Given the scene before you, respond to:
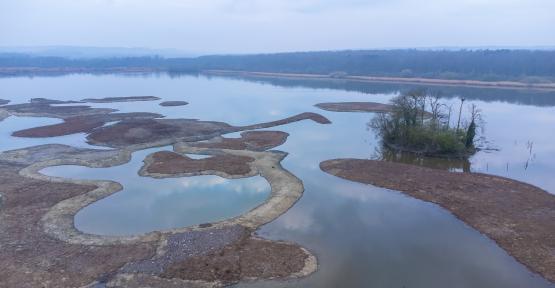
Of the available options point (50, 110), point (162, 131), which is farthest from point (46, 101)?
point (162, 131)

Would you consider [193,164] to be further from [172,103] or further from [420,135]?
[172,103]

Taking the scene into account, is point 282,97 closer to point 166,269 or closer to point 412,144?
point 412,144

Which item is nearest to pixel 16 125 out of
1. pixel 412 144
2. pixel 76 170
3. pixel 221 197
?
pixel 76 170

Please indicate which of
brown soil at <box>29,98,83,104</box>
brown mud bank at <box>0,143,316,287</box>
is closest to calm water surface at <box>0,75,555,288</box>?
brown mud bank at <box>0,143,316,287</box>

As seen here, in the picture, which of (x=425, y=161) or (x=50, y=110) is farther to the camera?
→ (x=50, y=110)

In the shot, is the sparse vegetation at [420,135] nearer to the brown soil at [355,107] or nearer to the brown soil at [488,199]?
the brown soil at [488,199]

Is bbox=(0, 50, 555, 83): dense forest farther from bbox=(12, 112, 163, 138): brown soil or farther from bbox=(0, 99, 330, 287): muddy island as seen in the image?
bbox=(0, 99, 330, 287): muddy island
